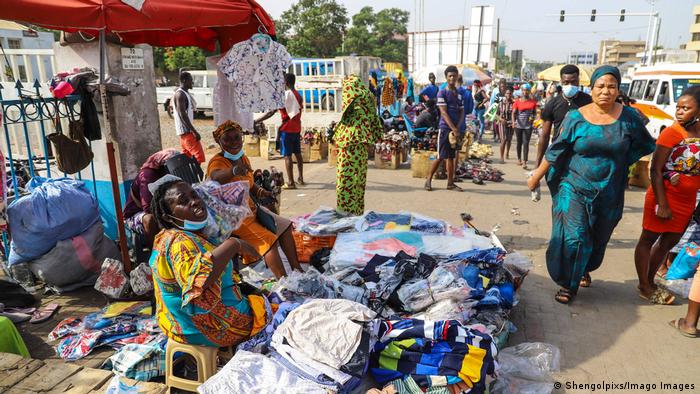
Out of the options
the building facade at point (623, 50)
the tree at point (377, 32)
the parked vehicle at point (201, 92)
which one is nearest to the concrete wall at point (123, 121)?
the parked vehicle at point (201, 92)

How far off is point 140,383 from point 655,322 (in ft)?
12.1

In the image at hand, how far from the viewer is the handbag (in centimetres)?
389

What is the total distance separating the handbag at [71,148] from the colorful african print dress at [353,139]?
8.65ft

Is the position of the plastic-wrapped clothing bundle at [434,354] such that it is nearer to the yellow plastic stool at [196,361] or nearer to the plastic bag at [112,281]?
the yellow plastic stool at [196,361]

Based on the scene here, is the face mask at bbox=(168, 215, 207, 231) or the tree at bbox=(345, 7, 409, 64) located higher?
the tree at bbox=(345, 7, 409, 64)

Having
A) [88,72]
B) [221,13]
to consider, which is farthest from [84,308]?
[221,13]

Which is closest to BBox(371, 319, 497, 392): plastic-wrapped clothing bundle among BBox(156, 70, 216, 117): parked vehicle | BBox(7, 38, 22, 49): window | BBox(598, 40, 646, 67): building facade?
BBox(7, 38, 22, 49): window

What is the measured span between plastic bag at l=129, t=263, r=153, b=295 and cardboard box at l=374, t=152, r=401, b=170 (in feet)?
21.3

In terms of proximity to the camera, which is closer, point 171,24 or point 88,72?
point 171,24

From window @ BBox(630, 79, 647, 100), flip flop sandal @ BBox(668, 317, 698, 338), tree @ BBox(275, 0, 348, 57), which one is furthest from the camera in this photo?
tree @ BBox(275, 0, 348, 57)

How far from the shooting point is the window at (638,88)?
13.8 m

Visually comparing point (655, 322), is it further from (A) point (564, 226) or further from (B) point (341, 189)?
(B) point (341, 189)

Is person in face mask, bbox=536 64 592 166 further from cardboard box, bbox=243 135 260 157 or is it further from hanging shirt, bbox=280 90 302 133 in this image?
cardboard box, bbox=243 135 260 157

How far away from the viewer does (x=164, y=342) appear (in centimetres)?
289
